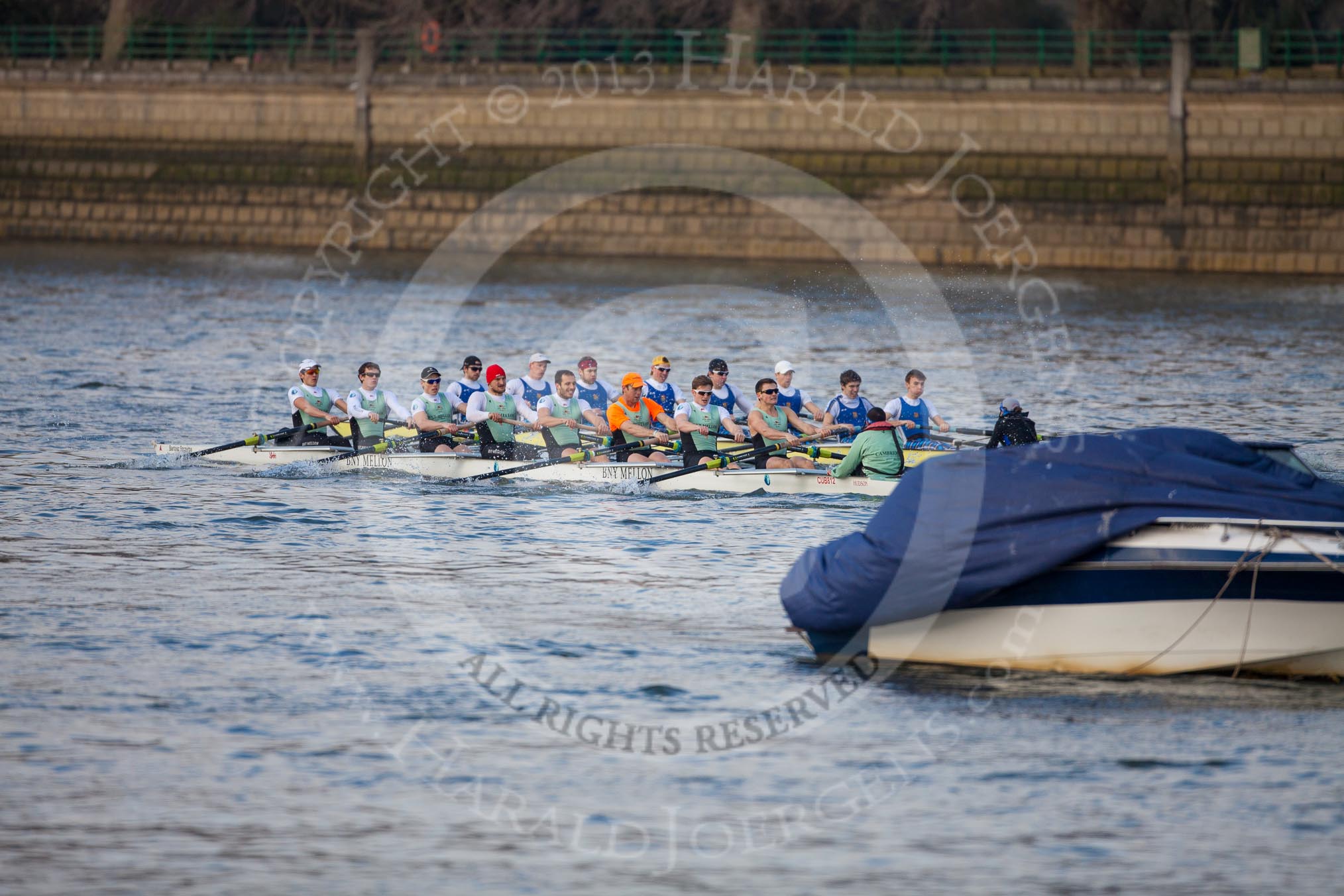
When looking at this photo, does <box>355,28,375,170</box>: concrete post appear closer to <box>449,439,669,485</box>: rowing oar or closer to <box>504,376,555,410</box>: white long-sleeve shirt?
<box>504,376,555,410</box>: white long-sleeve shirt

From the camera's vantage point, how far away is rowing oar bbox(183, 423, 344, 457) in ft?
73.0

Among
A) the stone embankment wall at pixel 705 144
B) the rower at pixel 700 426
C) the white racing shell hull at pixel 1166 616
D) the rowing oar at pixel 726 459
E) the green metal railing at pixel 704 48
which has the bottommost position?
the white racing shell hull at pixel 1166 616

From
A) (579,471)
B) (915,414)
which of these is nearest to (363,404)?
(579,471)

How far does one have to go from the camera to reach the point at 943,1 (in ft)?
166

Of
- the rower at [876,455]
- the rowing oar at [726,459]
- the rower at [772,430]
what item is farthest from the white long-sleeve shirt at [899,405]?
the rower at [876,455]

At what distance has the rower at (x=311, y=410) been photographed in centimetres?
2227

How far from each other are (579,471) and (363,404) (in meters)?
3.22

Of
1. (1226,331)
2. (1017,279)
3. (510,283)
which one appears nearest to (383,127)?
(510,283)

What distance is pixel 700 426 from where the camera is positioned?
2112 cm

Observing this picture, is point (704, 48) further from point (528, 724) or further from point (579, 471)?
point (528, 724)

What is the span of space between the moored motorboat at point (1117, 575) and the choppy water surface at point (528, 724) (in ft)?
1.12

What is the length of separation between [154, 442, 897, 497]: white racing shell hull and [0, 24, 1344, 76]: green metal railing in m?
25.6

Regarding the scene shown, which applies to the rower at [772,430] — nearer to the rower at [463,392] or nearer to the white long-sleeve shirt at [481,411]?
the white long-sleeve shirt at [481,411]

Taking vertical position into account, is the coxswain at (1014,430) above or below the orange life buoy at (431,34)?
below
